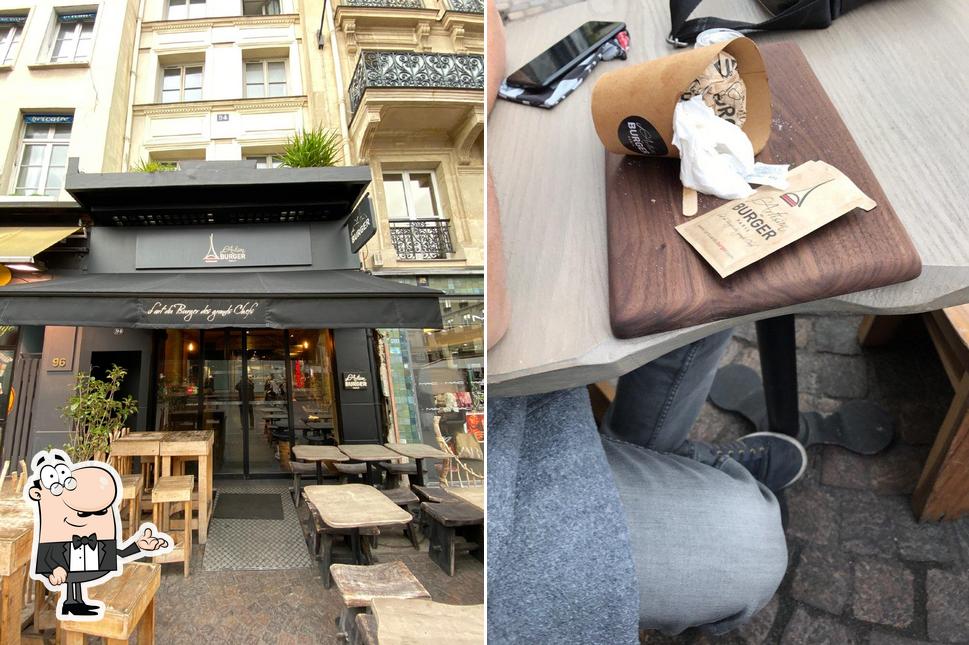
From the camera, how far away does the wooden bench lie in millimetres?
1211

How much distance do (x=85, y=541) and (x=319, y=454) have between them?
0.35 m

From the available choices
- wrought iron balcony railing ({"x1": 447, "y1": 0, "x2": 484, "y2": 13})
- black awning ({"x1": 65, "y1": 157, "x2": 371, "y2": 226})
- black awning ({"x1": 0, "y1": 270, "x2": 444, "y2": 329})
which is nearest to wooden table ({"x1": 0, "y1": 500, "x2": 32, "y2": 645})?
black awning ({"x1": 0, "y1": 270, "x2": 444, "y2": 329})

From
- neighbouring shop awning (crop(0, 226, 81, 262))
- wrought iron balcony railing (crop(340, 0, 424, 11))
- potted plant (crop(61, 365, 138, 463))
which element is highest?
wrought iron balcony railing (crop(340, 0, 424, 11))

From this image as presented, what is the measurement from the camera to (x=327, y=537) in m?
0.70

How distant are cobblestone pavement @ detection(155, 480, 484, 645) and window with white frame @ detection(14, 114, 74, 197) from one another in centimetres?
50

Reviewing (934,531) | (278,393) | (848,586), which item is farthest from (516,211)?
(934,531)

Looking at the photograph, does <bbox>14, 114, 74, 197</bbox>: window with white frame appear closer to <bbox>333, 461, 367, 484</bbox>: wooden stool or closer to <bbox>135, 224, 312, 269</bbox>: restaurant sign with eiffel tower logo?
<bbox>135, 224, 312, 269</bbox>: restaurant sign with eiffel tower logo

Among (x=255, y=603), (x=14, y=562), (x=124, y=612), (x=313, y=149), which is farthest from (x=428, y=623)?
(x=313, y=149)

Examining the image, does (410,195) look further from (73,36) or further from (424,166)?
(73,36)

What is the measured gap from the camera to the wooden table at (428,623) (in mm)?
618

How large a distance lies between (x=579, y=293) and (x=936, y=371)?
1.63 meters

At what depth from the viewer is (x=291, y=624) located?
673 mm

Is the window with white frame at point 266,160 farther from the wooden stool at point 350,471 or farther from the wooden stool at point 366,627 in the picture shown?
the wooden stool at point 366,627

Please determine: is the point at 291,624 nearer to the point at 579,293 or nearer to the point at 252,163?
the point at 579,293
